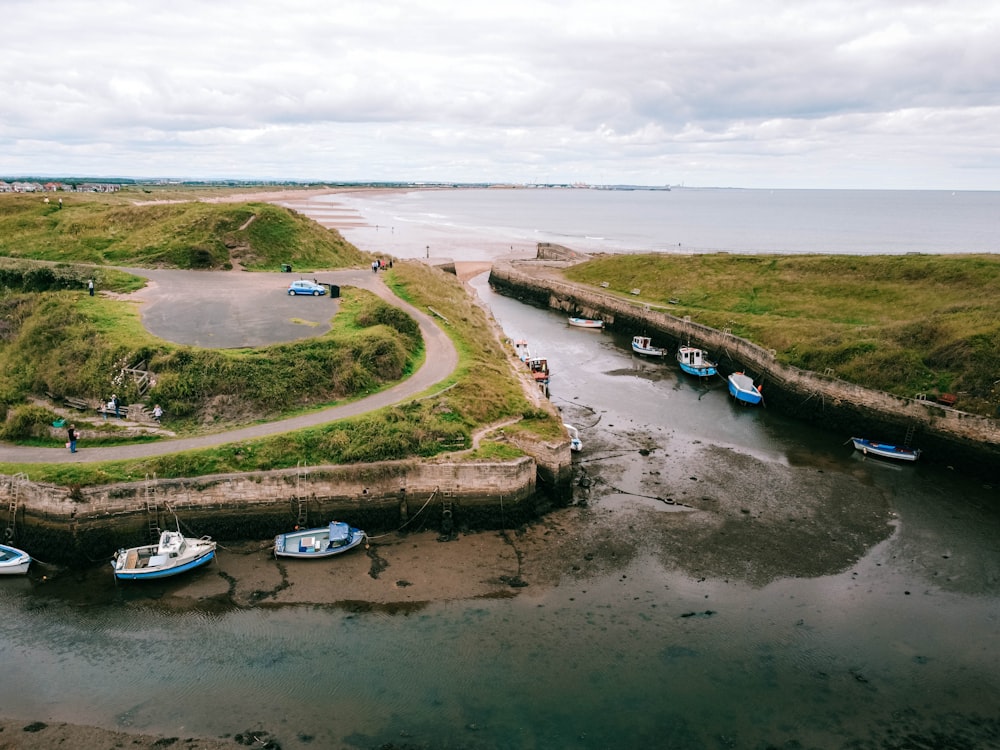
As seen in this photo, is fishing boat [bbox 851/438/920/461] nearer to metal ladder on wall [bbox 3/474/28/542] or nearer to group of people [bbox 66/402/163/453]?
group of people [bbox 66/402/163/453]

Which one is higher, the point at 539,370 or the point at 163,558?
the point at 539,370

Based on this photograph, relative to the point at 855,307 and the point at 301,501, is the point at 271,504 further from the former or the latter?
the point at 855,307

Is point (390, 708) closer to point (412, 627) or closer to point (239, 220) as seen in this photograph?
point (412, 627)

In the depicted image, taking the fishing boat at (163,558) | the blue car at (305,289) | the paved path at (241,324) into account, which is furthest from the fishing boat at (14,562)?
the blue car at (305,289)

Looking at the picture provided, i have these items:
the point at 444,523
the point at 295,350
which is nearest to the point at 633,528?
the point at 444,523

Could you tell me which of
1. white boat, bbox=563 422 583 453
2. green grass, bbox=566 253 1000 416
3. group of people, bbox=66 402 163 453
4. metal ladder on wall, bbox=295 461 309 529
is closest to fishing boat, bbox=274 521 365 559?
metal ladder on wall, bbox=295 461 309 529

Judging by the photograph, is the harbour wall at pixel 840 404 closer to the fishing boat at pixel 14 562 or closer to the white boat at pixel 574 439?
the white boat at pixel 574 439

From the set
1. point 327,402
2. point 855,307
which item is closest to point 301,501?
point 327,402
